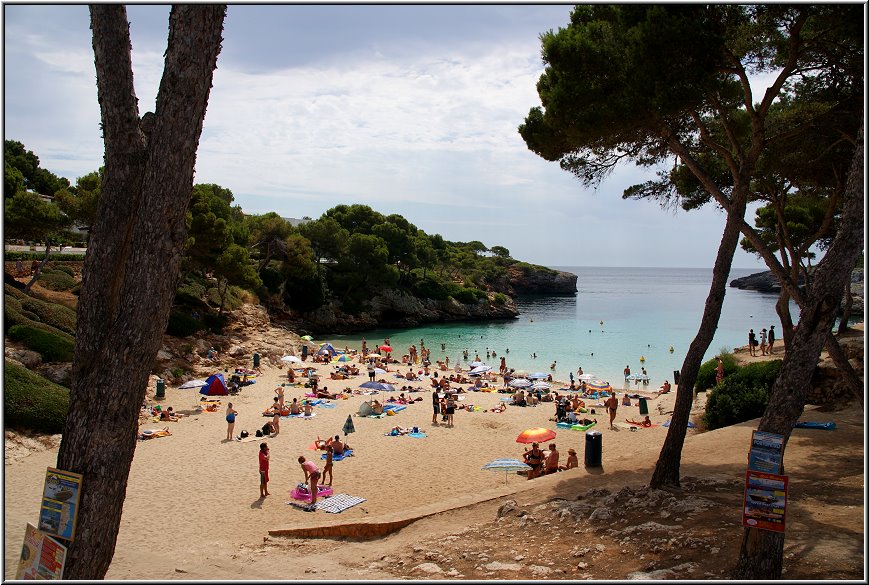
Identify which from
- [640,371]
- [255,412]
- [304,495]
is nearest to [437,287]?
[640,371]

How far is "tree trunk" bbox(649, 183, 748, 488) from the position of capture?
859cm

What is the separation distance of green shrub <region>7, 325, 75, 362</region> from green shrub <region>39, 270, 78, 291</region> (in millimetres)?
9708

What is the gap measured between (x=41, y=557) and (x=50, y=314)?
17.8 m

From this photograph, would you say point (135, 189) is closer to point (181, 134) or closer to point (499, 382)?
point (181, 134)

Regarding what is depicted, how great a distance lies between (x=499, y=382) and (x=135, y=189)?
24.8 metres

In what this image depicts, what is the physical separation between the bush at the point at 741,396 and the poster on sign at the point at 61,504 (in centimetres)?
1457

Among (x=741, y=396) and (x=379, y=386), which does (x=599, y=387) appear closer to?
(x=379, y=386)

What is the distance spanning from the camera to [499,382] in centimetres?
2819

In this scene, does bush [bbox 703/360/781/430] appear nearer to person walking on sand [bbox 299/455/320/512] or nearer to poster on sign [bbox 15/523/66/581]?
person walking on sand [bbox 299/455/320/512]

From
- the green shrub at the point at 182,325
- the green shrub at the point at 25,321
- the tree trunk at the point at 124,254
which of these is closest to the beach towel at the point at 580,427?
the tree trunk at the point at 124,254

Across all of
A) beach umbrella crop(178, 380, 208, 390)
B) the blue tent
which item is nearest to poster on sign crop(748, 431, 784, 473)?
the blue tent

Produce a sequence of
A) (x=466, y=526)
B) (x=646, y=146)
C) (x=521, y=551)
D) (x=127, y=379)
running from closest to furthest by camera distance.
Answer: (x=127, y=379) → (x=521, y=551) → (x=466, y=526) → (x=646, y=146)

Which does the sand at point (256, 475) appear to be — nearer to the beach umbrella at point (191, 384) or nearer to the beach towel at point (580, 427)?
the beach umbrella at point (191, 384)

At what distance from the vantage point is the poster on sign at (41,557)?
442 centimetres
